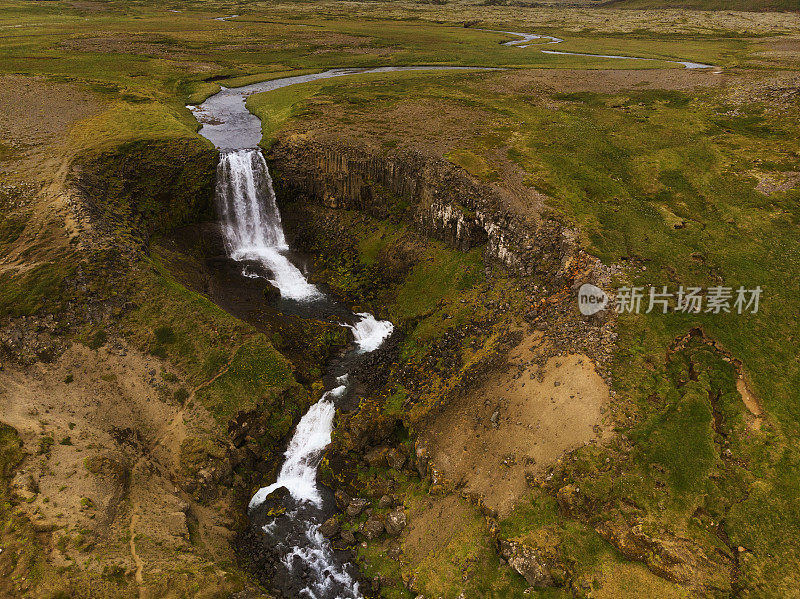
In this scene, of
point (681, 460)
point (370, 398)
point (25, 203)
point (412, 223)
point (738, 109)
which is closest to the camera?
point (681, 460)

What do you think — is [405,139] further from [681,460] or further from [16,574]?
[16,574]

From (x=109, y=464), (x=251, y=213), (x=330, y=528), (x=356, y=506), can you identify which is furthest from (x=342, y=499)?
(x=251, y=213)

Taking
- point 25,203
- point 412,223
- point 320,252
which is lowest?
point 320,252

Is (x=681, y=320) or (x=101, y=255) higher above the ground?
(x=101, y=255)

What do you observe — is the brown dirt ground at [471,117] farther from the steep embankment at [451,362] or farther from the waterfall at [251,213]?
the waterfall at [251,213]

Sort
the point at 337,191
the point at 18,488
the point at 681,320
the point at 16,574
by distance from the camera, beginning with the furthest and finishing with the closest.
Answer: the point at 337,191 → the point at 681,320 → the point at 18,488 → the point at 16,574

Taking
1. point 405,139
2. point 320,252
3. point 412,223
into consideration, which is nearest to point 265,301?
point 320,252

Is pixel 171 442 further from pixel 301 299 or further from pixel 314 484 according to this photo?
pixel 301 299
